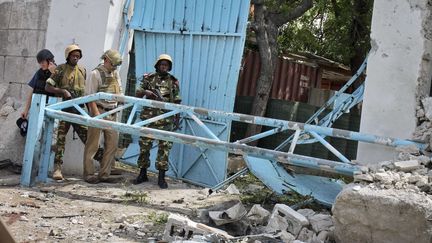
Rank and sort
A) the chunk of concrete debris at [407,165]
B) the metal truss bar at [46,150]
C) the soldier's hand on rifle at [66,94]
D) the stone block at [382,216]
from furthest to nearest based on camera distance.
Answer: the soldier's hand on rifle at [66,94], the metal truss bar at [46,150], the chunk of concrete debris at [407,165], the stone block at [382,216]

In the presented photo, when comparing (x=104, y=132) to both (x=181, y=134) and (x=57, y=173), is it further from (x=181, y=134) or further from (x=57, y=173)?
(x=181, y=134)

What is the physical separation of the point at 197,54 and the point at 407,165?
347 centimetres

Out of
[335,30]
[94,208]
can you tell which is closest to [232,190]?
[94,208]

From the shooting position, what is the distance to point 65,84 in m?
6.39

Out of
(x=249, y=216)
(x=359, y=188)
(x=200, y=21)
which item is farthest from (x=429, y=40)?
(x=200, y=21)

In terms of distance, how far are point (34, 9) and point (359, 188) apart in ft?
15.8

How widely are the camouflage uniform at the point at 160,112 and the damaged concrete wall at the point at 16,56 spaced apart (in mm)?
1470

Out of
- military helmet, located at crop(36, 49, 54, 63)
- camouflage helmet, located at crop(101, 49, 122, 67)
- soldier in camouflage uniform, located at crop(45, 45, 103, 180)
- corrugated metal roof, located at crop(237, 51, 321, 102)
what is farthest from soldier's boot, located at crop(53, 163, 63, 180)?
corrugated metal roof, located at crop(237, 51, 321, 102)

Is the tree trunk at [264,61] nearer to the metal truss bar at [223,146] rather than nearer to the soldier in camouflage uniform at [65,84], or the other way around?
the soldier in camouflage uniform at [65,84]

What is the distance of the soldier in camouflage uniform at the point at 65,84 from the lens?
6.35m

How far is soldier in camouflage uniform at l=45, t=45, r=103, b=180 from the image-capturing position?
635cm

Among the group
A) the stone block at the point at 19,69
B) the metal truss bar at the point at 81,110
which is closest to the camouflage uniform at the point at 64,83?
the metal truss bar at the point at 81,110

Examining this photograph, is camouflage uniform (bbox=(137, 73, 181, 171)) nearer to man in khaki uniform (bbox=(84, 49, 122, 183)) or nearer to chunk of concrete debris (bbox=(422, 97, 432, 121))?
man in khaki uniform (bbox=(84, 49, 122, 183))

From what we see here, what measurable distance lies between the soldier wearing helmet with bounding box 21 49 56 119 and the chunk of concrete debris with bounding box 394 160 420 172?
3.95 m
